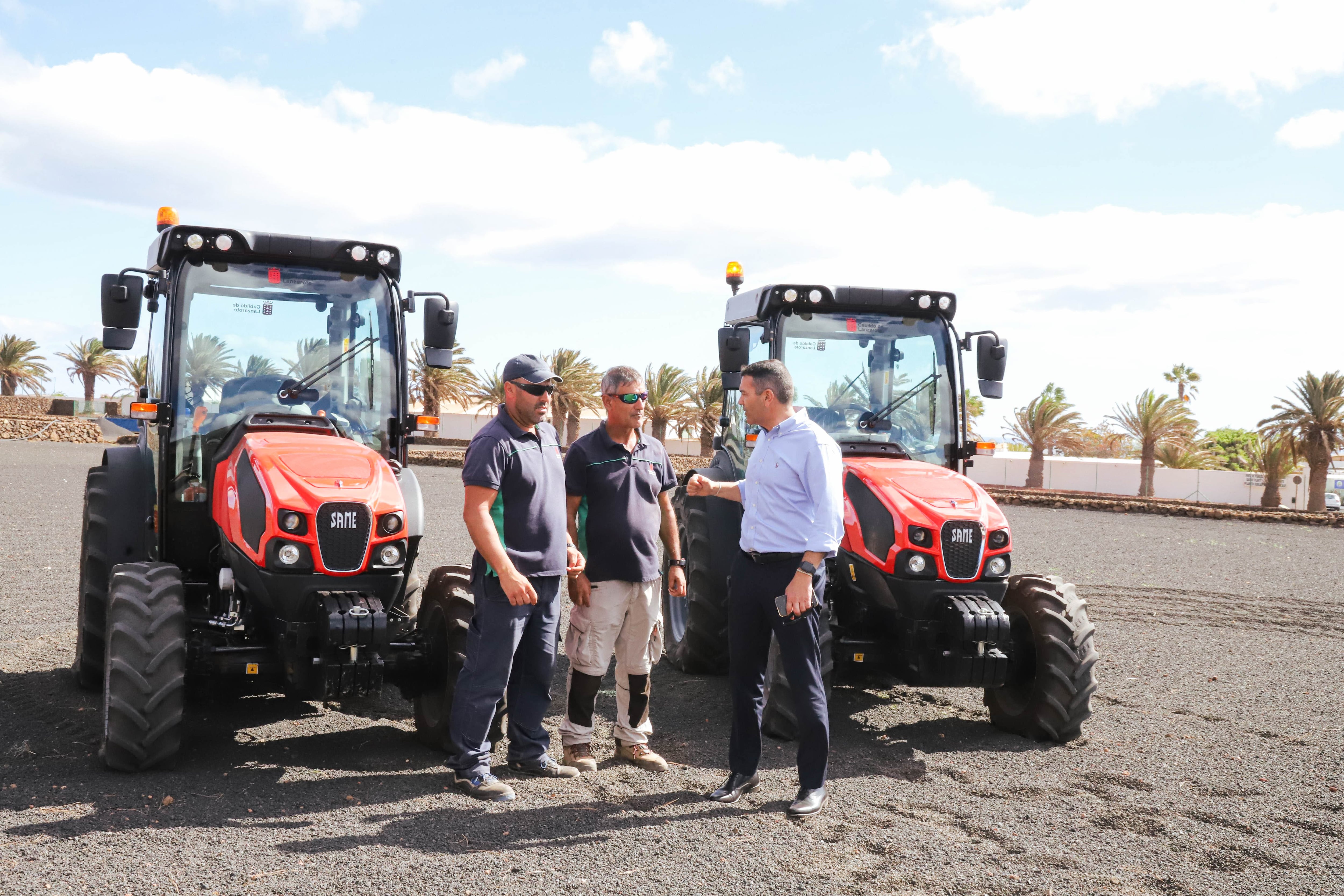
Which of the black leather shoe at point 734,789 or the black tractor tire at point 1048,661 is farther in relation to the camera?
the black tractor tire at point 1048,661

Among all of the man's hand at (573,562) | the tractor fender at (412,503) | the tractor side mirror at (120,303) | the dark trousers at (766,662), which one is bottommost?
the dark trousers at (766,662)

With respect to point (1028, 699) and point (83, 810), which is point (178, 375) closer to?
point (83, 810)

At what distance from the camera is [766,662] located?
495cm

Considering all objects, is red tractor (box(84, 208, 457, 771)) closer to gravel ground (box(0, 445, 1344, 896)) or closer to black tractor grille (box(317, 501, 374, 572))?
black tractor grille (box(317, 501, 374, 572))

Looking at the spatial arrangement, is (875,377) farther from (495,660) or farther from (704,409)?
(704,409)

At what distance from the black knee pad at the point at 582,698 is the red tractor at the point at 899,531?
1058mm

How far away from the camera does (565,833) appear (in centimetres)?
450

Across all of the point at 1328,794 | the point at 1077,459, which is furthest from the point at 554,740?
the point at 1077,459

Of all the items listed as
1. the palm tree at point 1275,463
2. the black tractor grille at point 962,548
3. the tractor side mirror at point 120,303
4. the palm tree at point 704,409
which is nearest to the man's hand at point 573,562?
the black tractor grille at point 962,548

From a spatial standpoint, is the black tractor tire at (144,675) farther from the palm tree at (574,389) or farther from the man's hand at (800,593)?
the palm tree at (574,389)

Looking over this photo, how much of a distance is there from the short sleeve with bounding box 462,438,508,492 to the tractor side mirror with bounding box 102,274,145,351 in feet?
7.97

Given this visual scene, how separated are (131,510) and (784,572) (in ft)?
13.0

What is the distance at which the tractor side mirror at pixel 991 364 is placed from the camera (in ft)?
23.1

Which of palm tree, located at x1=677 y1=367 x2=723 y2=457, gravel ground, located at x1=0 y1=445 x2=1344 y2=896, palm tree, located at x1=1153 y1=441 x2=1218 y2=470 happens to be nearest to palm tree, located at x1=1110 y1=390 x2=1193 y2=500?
palm tree, located at x1=1153 y1=441 x2=1218 y2=470
